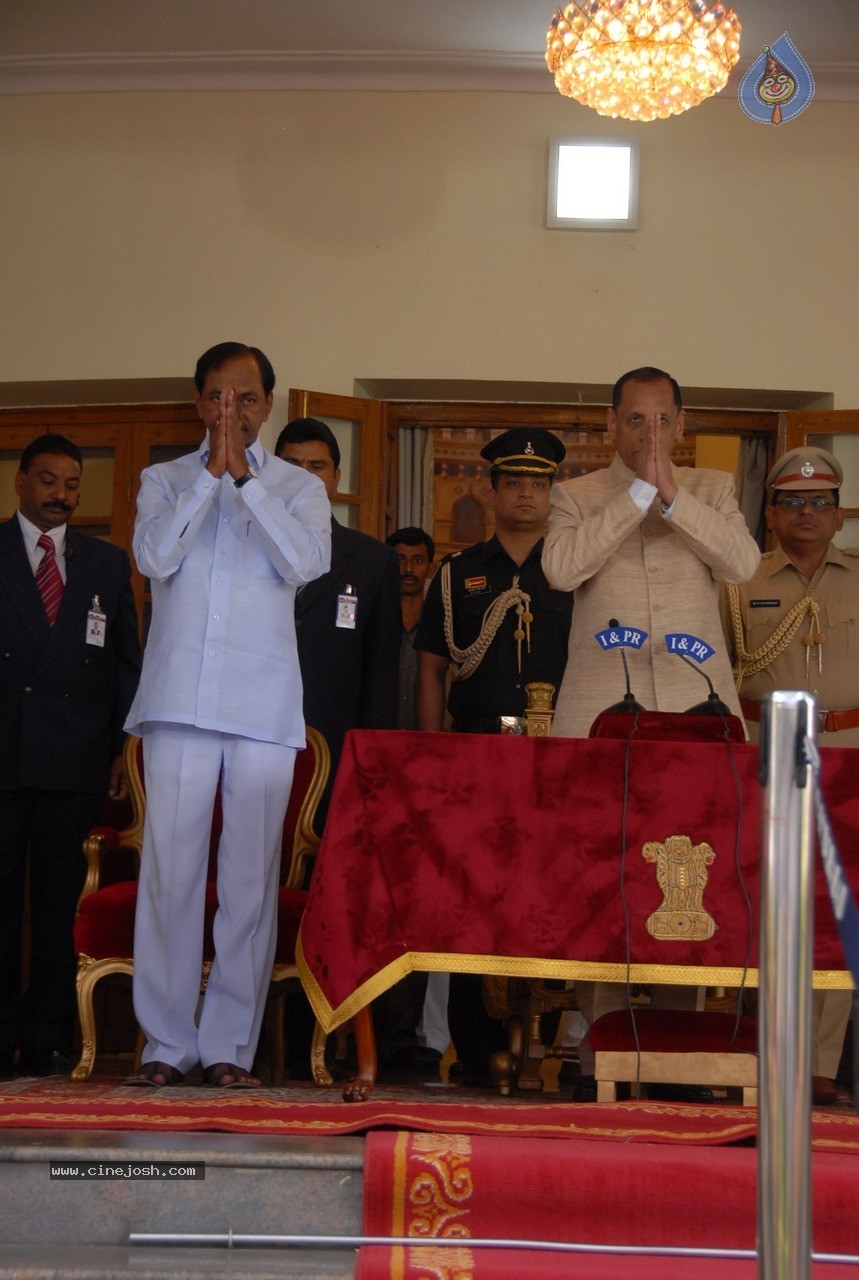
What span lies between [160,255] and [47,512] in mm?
1881

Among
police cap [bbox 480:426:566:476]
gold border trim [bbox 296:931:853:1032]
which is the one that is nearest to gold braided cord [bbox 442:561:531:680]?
police cap [bbox 480:426:566:476]

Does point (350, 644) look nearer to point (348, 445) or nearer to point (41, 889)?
point (41, 889)

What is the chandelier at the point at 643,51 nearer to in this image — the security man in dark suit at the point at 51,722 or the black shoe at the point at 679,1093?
the security man in dark suit at the point at 51,722

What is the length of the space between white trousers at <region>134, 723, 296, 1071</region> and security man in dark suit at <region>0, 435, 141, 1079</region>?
3.08 feet

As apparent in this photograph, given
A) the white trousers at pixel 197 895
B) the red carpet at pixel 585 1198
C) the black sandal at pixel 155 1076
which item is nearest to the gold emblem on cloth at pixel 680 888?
the red carpet at pixel 585 1198

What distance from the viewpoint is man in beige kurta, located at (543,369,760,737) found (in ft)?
9.79

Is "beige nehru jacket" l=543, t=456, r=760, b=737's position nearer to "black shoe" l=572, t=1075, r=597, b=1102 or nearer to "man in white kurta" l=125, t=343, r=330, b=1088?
"man in white kurta" l=125, t=343, r=330, b=1088

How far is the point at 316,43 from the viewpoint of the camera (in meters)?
5.43

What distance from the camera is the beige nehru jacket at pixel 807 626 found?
3670 millimetres

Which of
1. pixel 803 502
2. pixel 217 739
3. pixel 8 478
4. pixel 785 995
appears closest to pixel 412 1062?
pixel 217 739

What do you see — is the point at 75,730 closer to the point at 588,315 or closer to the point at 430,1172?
the point at 430,1172

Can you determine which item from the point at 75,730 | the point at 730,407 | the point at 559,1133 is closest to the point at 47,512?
the point at 75,730

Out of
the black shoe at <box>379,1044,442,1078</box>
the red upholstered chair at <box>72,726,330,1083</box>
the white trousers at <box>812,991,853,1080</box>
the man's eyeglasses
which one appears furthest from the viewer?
the man's eyeglasses

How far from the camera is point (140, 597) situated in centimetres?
577
